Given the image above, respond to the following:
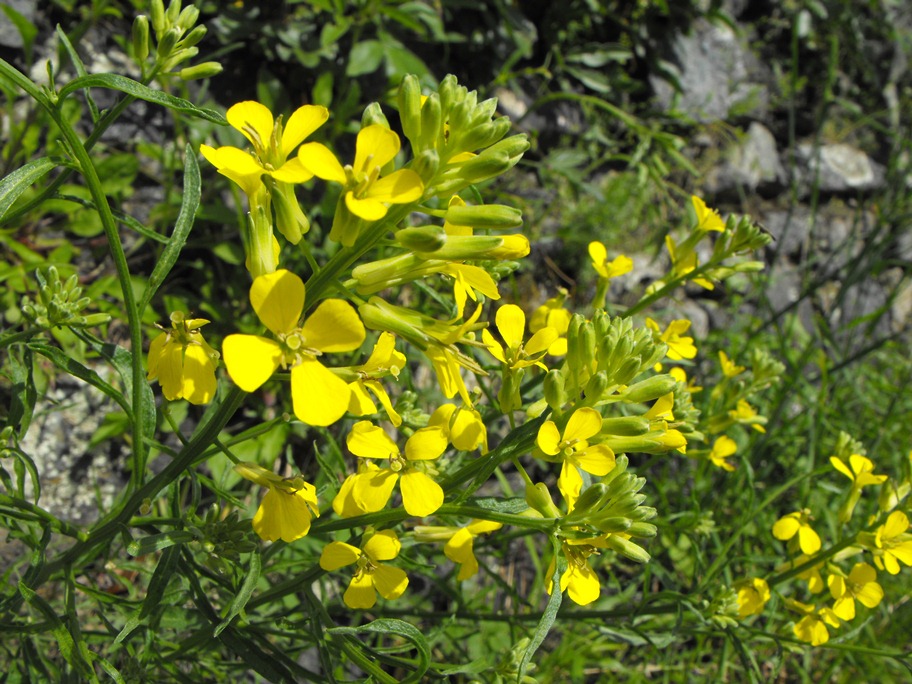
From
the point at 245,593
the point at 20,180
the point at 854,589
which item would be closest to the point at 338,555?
the point at 245,593

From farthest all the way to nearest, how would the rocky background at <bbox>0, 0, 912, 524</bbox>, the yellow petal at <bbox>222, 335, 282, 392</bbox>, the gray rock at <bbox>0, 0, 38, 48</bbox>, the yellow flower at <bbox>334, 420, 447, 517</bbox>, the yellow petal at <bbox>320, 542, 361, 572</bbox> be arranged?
the rocky background at <bbox>0, 0, 912, 524</bbox>
the gray rock at <bbox>0, 0, 38, 48</bbox>
the yellow petal at <bbox>320, 542, 361, 572</bbox>
the yellow flower at <bbox>334, 420, 447, 517</bbox>
the yellow petal at <bbox>222, 335, 282, 392</bbox>

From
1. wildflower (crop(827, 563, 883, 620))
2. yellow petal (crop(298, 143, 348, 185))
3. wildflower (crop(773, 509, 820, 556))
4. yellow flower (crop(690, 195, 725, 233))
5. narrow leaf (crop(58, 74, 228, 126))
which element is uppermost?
narrow leaf (crop(58, 74, 228, 126))

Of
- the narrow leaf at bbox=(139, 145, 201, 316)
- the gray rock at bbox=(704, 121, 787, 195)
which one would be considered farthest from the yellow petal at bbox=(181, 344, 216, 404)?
the gray rock at bbox=(704, 121, 787, 195)

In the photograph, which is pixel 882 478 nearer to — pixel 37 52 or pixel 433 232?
pixel 433 232

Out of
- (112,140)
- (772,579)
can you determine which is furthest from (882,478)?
(112,140)

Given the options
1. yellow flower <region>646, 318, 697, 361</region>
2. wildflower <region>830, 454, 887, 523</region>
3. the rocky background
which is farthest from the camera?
the rocky background

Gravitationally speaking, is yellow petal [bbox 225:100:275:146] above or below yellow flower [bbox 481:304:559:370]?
above

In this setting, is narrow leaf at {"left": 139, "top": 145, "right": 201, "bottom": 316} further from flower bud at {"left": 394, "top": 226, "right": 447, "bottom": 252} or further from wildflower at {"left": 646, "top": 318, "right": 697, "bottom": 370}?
wildflower at {"left": 646, "top": 318, "right": 697, "bottom": 370}

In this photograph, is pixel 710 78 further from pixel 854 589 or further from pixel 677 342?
pixel 854 589
